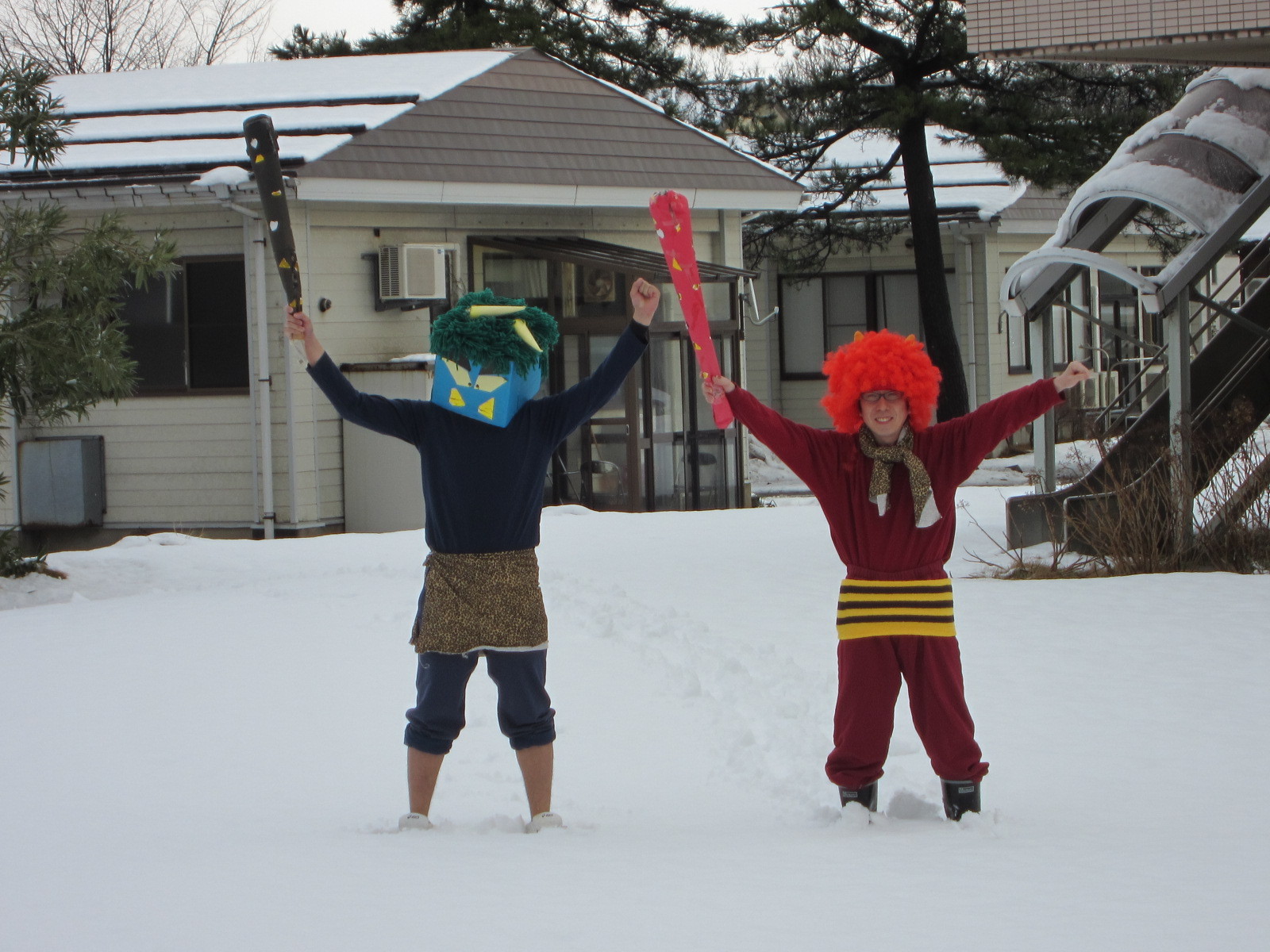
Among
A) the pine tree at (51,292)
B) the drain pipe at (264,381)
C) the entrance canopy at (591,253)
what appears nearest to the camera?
the pine tree at (51,292)

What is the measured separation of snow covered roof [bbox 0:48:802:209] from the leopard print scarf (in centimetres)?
972

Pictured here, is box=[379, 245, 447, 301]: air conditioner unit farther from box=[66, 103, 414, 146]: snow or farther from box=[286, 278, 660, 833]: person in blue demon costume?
box=[286, 278, 660, 833]: person in blue demon costume

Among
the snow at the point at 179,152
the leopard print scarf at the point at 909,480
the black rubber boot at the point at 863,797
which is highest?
the snow at the point at 179,152

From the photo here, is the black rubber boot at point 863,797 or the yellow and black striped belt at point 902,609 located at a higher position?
the yellow and black striped belt at point 902,609

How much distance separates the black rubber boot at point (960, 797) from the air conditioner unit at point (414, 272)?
33.1 ft

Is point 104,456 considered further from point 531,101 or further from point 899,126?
point 899,126

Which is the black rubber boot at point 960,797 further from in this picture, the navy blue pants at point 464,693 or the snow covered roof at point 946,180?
the snow covered roof at point 946,180

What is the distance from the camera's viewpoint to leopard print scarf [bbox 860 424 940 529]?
14.4ft

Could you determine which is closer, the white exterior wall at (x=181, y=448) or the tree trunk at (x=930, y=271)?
the white exterior wall at (x=181, y=448)

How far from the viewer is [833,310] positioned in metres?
24.8

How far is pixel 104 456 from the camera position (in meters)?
14.2

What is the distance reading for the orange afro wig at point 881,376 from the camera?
450 cm

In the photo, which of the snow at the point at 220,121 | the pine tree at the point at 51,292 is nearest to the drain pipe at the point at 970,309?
the snow at the point at 220,121

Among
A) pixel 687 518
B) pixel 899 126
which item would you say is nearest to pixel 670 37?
pixel 899 126
